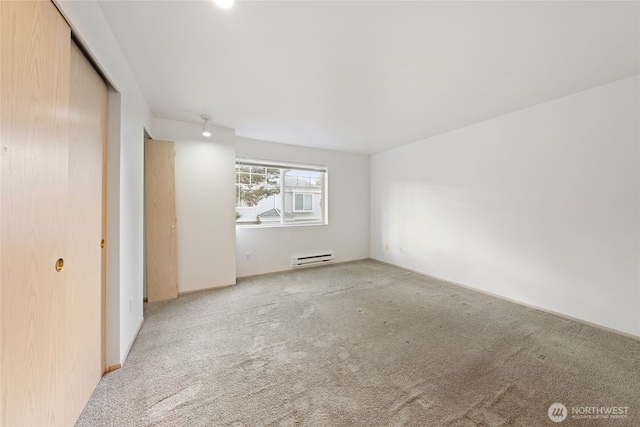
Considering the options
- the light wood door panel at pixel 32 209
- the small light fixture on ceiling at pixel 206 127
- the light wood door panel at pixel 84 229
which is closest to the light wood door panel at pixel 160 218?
the small light fixture on ceiling at pixel 206 127

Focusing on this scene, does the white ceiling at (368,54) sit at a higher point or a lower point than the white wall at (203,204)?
higher

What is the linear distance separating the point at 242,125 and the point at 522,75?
331 centimetres

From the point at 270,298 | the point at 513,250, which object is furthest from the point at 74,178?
the point at 513,250

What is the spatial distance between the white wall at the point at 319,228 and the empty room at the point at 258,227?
9 centimetres

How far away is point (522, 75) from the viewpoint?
216 centimetres

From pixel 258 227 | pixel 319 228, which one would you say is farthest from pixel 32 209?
pixel 319 228

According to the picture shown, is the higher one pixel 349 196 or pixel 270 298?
pixel 349 196

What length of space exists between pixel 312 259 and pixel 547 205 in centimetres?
358

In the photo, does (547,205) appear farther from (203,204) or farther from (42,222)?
(203,204)

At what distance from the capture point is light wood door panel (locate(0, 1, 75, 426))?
0.77m

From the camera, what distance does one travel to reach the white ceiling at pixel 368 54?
4.80 feet

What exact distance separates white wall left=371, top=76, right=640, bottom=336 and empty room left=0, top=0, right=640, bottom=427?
20mm

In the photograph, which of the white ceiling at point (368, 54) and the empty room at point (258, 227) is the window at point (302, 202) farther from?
the white ceiling at point (368, 54)

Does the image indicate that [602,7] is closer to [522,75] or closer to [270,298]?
[522,75]
